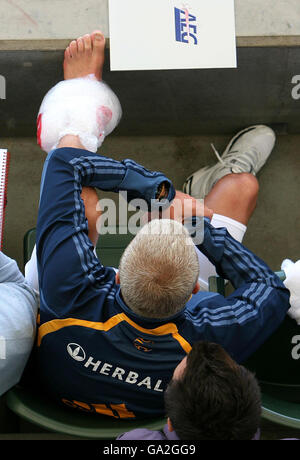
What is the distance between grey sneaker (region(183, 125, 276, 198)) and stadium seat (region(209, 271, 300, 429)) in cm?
64

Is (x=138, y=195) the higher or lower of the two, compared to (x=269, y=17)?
lower

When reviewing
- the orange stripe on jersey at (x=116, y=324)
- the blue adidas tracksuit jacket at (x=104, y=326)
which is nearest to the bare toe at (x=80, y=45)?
the blue adidas tracksuit jacket at (x=104, y=326)

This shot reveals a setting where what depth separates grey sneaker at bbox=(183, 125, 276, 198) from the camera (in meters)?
1.89

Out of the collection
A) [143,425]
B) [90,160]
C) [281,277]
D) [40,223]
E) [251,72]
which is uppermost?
[251,72]

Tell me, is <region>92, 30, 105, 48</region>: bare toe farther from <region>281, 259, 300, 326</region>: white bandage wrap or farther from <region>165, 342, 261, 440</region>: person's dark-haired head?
<region>165, 342, 261, 440</region>: person's dark-haired head

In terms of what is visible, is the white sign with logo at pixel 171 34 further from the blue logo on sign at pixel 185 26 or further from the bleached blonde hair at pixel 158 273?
the bleached blonde hair at pixel 158 273

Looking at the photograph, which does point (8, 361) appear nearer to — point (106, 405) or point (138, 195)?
point (106, 405)

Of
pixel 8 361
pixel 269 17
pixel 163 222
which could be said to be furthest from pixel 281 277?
pixel 269 17

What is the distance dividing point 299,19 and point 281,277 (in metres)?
0.73

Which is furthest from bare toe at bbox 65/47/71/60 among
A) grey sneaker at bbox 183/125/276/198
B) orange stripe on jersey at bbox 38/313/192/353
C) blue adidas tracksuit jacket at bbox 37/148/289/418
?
orange stripe on jersey at bbox 38/313/192/353

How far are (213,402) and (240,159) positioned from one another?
3.83 feet

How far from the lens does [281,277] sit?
1271 mm

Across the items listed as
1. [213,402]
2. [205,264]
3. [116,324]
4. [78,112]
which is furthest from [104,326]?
[78,112]

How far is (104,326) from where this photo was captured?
107 cm
